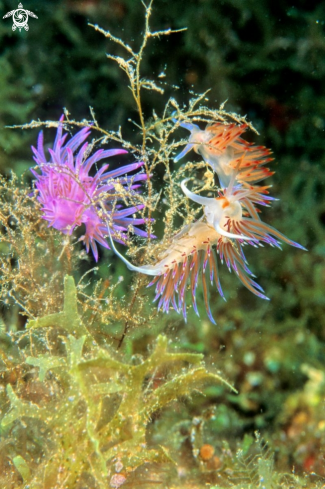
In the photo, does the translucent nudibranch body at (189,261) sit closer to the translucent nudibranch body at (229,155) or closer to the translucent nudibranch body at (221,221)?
the translucent nudibranch body at (221,221)

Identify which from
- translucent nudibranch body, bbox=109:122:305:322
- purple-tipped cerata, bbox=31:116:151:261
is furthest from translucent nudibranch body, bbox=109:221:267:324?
purple-tipped cerata, bbox=31:116:151:261

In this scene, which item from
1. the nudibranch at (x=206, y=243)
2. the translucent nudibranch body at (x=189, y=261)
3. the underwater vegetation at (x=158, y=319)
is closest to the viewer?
the underwater vegetation at (x=158, y=319)

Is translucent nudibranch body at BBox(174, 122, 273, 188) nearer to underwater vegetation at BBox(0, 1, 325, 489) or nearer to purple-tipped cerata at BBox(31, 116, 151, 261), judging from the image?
underwater vegetation at BBox(0, 1, 325, 489)

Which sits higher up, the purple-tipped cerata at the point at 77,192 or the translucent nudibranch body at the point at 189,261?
the purple-tipped cerata at the point at 77,192

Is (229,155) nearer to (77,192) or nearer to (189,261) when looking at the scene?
(189,261)

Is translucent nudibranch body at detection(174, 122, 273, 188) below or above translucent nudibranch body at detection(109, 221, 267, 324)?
above

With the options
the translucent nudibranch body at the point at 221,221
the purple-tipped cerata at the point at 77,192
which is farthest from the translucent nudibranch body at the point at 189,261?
the purple-tipped cerata at the point at 77,192

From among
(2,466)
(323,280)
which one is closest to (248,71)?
(323,280)

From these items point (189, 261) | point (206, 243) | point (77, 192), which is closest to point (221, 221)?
point (206, 243)

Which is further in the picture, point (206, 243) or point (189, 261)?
point (189, 261)
